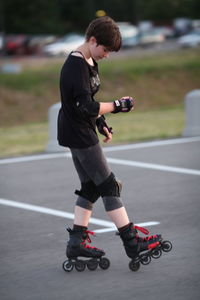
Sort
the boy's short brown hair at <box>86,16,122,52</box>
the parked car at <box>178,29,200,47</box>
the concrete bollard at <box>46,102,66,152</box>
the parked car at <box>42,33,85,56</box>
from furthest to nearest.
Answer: the parked car at <box>178,29,200,47</box> → the parked car at <box>42,33,85,56</box> → the concrete bollard at <box>46,102,66,152</box> → the boy's short brown hair at <box>86,16,122,52</box>

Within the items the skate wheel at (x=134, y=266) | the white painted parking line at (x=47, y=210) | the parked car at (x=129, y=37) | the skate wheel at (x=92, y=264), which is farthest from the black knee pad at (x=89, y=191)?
the parked car at (x=129, y=37)

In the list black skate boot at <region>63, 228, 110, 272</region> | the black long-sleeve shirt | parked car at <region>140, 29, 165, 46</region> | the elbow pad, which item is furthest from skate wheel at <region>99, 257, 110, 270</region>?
parked car at <region>140, 29, 165, 46</region>

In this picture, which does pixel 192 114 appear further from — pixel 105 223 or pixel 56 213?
pixel 105 223

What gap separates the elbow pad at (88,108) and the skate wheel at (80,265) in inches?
44.5

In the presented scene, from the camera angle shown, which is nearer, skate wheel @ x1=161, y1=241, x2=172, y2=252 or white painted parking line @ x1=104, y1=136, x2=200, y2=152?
skate wheel @ x1=161, y1=241, x2=172, y2=252

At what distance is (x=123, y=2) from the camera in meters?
80.8

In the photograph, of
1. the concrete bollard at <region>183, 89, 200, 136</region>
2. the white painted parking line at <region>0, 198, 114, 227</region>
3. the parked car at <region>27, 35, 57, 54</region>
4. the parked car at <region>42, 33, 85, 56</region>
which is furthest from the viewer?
the parked car at <region>27, 35, 57, 54</region>

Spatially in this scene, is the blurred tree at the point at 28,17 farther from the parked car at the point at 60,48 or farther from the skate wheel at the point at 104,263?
the skate wheel at the point at 104,263

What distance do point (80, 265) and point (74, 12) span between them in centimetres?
7366

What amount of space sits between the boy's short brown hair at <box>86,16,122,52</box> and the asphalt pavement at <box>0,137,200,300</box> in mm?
1720

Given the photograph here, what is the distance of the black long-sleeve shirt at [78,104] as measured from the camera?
562cm

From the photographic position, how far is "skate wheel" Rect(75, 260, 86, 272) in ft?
19.4

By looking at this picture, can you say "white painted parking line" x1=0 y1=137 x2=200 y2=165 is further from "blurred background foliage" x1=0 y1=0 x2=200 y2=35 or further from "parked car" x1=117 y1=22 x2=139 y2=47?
"blurred background foliage" x1=0 y1=0 x2=200 y2=35

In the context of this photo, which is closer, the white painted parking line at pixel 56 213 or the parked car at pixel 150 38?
the white painted parking line at pixel 56 213
